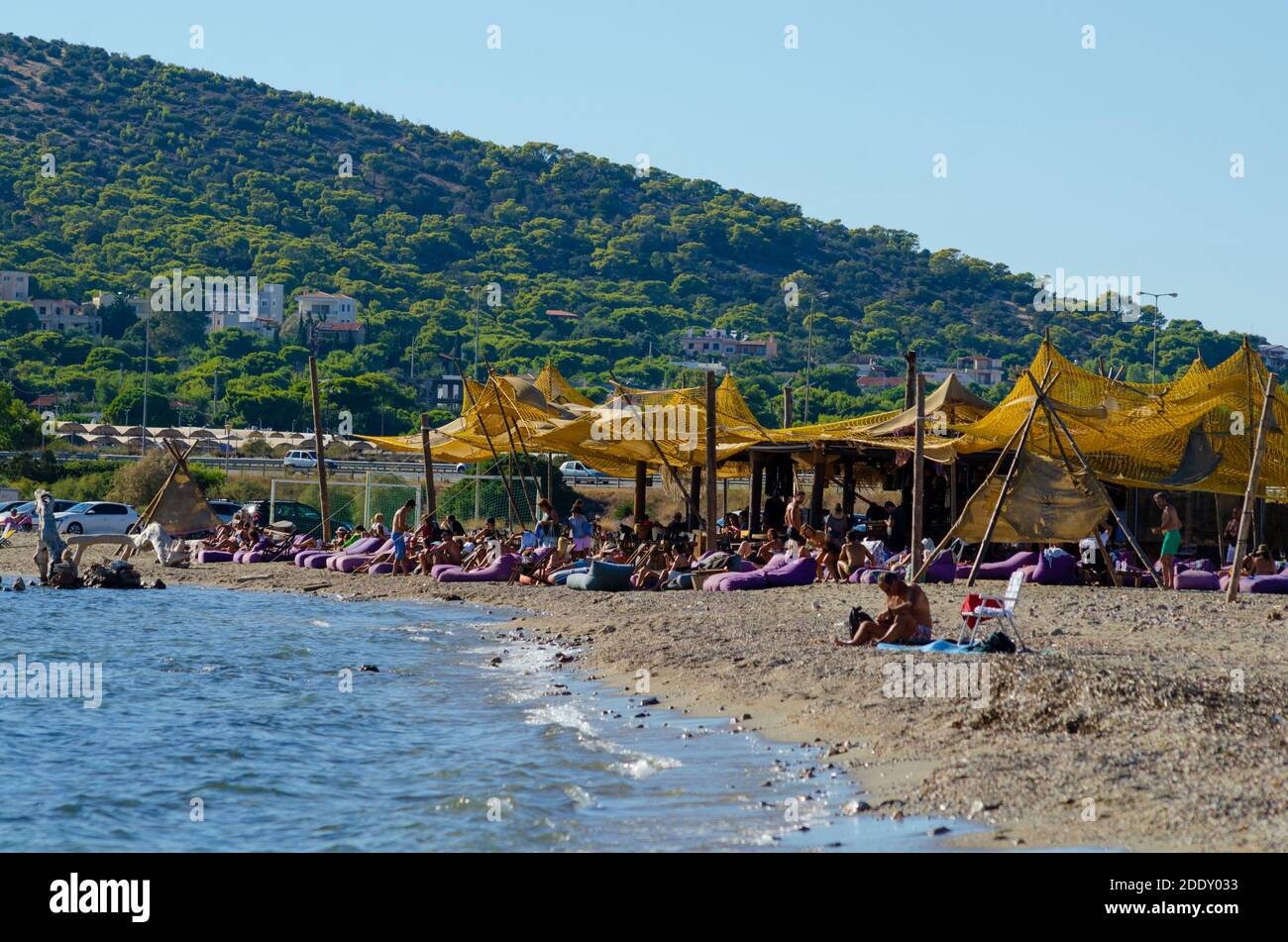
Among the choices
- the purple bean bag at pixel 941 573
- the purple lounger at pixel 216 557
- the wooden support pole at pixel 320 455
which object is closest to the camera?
the purple bean bag at pixel 941 573

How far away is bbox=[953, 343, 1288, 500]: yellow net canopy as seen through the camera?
2541cm

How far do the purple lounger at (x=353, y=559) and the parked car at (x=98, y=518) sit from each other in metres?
11.5

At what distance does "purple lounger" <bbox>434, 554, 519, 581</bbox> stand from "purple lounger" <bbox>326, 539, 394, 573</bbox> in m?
2.83

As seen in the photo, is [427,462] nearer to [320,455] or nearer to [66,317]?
[320,455]

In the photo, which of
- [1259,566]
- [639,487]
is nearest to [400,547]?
[639,487]

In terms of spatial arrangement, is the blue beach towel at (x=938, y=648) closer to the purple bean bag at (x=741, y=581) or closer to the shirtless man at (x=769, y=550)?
the purple bean bag at (x=741, y=581)

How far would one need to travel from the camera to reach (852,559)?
23156 millimetres

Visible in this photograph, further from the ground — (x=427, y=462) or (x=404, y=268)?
(x=404, y=268)

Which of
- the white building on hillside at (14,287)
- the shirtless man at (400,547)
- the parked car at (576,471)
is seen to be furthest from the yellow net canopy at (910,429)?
the white building on hillside at (14,287)

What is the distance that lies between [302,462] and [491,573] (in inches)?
1593

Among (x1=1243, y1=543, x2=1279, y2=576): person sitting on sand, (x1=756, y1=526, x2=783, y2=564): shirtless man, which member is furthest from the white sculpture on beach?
(x1=1243, y1=543, x2=1279, y2=576): person sitting on sand

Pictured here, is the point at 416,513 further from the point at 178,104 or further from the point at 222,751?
the point at 178,104

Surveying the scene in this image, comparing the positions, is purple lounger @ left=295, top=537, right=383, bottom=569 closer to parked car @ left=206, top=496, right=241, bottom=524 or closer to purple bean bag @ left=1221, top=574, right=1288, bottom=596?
parked car @ left=206, top=496, right=241, bottom=524

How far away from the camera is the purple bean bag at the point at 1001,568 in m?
22.3
